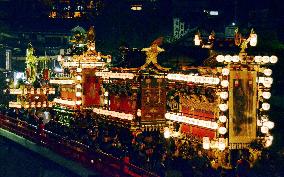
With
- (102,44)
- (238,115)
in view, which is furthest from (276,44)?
(102,44)

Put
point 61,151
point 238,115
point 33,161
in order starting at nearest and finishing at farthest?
point 238,115 < point 61,151 < point 33,161

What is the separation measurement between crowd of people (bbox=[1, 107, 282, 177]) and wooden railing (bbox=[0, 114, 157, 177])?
0.38 m

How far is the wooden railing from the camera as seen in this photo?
17.1 meters

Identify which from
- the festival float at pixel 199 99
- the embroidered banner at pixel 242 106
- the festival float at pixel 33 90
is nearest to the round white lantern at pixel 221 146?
the festival float at pixel 199 99

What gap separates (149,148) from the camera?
20.0m

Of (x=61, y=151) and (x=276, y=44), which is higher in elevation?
(x=276, y=44)

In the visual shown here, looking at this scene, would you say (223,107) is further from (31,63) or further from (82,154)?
(31,63)

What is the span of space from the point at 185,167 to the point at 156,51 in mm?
5433

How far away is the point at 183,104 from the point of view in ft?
54.7

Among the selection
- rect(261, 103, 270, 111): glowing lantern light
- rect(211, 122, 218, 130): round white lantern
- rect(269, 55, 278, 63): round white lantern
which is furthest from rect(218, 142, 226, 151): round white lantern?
rect(269, 55, 278, 63): round white lantern

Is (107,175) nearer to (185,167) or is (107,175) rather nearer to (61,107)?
(185,167)

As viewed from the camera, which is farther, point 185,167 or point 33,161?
point 33,161

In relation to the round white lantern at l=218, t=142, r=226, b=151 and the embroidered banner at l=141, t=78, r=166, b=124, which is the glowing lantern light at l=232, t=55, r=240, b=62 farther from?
the embroidered banner at l=141, t=78, r=166, b=124

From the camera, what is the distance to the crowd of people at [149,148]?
16.3m
